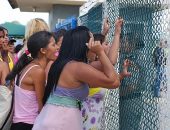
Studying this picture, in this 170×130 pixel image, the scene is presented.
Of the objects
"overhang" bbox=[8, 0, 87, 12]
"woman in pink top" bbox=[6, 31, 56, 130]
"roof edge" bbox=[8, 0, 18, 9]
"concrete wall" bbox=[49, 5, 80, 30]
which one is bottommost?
"woman in pink top" bbox=[6, 31, 56, 130]

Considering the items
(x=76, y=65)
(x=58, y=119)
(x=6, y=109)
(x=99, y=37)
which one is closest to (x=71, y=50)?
(x=76, y=65)

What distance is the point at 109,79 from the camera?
2.69m

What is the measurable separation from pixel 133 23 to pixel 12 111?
4.10 ft

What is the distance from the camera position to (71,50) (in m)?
2.81

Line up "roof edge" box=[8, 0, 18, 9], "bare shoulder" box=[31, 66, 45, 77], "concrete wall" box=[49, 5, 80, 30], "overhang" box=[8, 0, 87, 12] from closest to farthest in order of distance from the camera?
"bare shoulder" box=[31, 66, 45, 77], "overhang" box=[8, 0, 87, 12], "concrete wall" box=[49, 5, 80, 30], "roof edge" box=[8, 0, 18, 9]

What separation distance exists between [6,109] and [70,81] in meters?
0.90

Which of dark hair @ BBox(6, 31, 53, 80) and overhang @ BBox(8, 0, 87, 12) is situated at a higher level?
overhang @ BBox(8, 0, 87, 12)

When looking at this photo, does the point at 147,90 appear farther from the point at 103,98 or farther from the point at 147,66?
the point at 103,98

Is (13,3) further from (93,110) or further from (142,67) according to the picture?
(142,67)

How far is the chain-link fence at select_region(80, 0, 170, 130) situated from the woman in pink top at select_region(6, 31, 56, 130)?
2.20 ft

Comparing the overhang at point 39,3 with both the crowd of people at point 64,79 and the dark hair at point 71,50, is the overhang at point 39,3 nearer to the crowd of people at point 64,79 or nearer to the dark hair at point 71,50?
the crowd of people at point 64,79

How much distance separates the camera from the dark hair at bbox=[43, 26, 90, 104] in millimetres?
2799

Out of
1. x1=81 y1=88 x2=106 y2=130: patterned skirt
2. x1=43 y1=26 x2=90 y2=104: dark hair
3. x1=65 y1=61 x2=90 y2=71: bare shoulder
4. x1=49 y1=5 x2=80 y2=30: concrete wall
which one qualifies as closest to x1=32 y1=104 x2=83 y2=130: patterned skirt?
x1=43 y1=26 x2=90 y2=104: dark hair

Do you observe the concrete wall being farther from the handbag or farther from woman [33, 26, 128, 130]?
woman [33, 26, 128, 130]
